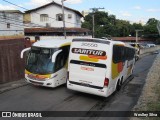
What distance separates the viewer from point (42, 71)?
15906 millimetres

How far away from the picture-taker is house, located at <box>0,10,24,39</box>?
4225 centimetres

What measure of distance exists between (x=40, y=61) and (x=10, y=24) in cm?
2968

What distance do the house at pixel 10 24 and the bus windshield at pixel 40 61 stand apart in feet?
88.9

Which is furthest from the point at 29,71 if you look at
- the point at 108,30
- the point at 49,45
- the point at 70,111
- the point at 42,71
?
the point at 108,30

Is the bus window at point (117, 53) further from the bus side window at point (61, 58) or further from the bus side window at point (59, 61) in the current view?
the bus side window at point (59, 61)

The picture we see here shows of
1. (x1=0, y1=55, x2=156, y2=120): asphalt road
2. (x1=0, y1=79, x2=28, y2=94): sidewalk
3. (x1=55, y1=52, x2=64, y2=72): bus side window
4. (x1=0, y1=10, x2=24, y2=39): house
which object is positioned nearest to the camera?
(x1=0, y1=55, x2=156, y2=120): asphalt road

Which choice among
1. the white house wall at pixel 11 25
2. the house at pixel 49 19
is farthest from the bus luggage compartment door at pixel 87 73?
the house at pixel 49 19

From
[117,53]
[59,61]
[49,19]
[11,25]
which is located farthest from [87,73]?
[49,19]

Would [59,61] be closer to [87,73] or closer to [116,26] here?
[87,73]

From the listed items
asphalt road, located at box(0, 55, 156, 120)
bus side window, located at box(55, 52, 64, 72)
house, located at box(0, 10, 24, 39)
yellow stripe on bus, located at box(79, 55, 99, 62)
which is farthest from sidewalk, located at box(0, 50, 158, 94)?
house, located at box(0, 10, 24, 39)

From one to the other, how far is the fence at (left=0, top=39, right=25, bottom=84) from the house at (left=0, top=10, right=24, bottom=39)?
2398cm

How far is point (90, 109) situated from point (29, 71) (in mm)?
5227

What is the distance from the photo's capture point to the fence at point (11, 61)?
17.6 metres

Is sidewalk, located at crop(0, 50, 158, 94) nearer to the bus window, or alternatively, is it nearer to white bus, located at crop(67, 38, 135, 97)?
white bus, located at crop(67, 38, 135, 97)
